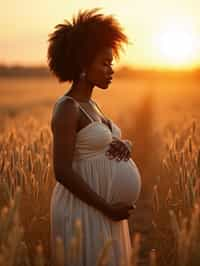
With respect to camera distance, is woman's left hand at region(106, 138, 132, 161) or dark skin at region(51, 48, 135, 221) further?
woman's left hand at region(106, 138, 132, 161)

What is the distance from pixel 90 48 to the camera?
347cm

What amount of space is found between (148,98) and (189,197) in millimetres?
8656

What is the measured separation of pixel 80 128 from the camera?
3.44 m

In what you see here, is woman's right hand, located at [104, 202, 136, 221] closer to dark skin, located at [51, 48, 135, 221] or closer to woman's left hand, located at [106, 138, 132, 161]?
dark skin, located at [51, 48, 135, 221]

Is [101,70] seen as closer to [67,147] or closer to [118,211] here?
[67,147]

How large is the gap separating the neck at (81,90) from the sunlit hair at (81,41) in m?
0.04

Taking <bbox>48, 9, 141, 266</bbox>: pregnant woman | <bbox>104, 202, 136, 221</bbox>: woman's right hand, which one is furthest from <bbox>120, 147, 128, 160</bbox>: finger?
<bbox>104, 202, 136, 221</bbox>: woman's right hand

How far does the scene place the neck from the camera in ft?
11.5

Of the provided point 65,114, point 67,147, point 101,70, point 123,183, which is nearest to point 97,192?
point 123,183

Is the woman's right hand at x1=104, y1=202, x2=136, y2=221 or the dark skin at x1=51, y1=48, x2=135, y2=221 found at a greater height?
the dark skin at x1=51, y1=48, x2=135, y2=221

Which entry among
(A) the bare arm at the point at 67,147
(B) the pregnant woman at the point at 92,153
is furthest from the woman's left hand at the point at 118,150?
(A) the bare arm at the point at 67,147

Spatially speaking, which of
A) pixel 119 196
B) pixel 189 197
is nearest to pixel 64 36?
pixel 119 196

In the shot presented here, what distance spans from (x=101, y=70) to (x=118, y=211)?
629 millimetres

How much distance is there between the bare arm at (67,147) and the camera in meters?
3.34
